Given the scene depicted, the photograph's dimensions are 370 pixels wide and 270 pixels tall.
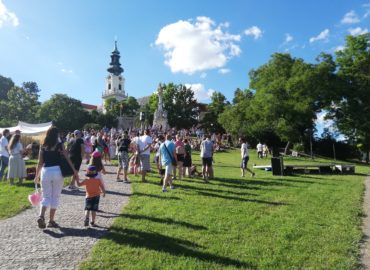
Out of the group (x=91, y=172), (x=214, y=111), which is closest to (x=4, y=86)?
(x=214, y=111)

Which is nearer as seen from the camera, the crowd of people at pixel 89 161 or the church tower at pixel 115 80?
the crowd of people at pixel 89 161

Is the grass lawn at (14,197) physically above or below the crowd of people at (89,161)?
below

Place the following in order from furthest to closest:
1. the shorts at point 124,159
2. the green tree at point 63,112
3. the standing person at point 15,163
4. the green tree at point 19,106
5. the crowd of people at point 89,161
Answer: the green tree at point 63,112 → the green tree at point 19,106 → the shorts at point 124,159 → the standing person at point 15,163 → the crowd of people at point 89,161

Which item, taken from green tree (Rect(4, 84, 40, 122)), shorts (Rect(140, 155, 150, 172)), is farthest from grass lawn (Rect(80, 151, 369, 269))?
green tree (Rect(4, 84, 40, 122))

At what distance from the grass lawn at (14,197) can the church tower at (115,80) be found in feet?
354

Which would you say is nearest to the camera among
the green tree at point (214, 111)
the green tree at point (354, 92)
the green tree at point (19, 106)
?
the green tree at point (354, 92)

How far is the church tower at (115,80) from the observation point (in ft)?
386

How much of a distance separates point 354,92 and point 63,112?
54.5 m

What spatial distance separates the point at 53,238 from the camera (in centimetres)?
600

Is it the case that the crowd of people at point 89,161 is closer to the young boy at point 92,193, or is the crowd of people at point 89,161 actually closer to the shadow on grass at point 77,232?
the young boy at point 92,193

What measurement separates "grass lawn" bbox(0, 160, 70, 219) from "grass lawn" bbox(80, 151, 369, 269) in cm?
251

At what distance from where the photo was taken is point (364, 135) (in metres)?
34.7

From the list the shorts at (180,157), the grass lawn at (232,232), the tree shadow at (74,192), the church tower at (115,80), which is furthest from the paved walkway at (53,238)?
the church tower at (115,80)

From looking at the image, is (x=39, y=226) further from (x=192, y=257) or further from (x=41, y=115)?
(x=41, y=115)
